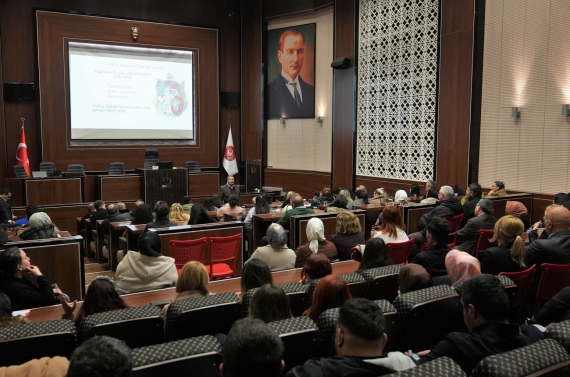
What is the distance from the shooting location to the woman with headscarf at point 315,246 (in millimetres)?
4629

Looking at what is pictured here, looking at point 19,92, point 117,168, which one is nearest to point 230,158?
point 117,168

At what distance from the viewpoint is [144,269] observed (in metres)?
4.14

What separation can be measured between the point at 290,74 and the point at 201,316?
1092cm

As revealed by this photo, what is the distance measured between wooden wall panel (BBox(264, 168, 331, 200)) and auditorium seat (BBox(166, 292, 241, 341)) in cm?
946

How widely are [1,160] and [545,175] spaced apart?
1081cm

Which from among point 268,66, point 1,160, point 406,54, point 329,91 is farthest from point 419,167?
point 1,160

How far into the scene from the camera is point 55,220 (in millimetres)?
9758

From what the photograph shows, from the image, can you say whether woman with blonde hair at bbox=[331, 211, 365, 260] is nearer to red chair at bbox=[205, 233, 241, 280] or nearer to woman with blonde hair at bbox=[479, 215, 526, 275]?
red chair at bbox=[205, 233, 241, 280]

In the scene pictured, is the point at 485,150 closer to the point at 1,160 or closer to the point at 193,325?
the point at 193,325

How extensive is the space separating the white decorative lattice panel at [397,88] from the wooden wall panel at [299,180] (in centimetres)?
118

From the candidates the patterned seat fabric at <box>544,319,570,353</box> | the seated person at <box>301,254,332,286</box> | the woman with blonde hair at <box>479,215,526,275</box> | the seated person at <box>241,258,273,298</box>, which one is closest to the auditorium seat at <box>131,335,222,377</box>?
the seated person at <box>241,258,273,298</box>

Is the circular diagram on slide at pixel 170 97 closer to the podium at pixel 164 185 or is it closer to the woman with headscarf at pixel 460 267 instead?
the podium at pixel 164 185

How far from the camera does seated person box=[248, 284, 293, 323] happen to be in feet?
8.02

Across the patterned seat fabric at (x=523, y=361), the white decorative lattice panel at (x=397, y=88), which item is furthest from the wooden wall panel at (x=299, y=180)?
the patterned seat fabric at (x=523, y=361)
